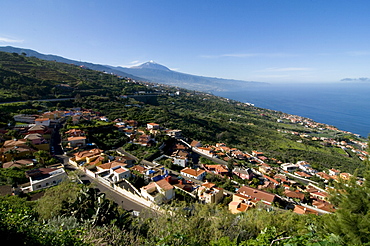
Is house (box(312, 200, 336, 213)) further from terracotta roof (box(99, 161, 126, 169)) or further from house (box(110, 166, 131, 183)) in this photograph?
terracotta roof (box(99, 161, 126, 169))

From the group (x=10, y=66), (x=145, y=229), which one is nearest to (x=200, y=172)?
(x=145, y=229)

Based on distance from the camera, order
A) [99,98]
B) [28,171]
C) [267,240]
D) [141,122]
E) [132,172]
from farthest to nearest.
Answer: [99,98] < [141,122] < [132,172] < [28,171] < [267,240]

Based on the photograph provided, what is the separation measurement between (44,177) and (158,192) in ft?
26.4

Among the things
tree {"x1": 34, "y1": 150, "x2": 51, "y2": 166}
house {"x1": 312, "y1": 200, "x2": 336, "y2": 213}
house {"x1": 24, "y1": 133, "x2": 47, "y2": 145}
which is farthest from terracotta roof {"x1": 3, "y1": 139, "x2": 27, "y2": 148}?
house {"x1": 312, "y1": 200, "x2": 336, "y2": 213}

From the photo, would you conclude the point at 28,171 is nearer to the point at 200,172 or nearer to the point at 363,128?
the point at 200,172

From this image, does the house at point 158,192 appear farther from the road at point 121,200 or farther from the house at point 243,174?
the house at point 243,174

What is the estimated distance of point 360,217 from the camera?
409 cm

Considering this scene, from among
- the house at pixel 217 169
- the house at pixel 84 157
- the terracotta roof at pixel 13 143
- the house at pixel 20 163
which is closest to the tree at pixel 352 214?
the house at pixel 217 169

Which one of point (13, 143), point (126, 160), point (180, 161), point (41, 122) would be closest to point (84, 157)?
point (126, 160)

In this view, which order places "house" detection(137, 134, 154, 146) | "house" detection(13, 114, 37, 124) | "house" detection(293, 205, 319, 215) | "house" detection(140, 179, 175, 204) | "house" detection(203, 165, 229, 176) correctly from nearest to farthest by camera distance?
"house" detection(140, 179, 175, 204) < "house" detection(293, 205, 319, 215) < "house" detection(203, 165, 229, 176) < "house" detection(137, 134, 154, 146) < "house" detection(13, 114, 37, 124)

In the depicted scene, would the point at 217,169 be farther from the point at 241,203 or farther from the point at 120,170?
the point at 120,170

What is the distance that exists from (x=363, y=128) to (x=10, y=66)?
373 feet

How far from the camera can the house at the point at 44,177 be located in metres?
11.9

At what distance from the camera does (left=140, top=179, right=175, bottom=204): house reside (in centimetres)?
1147
